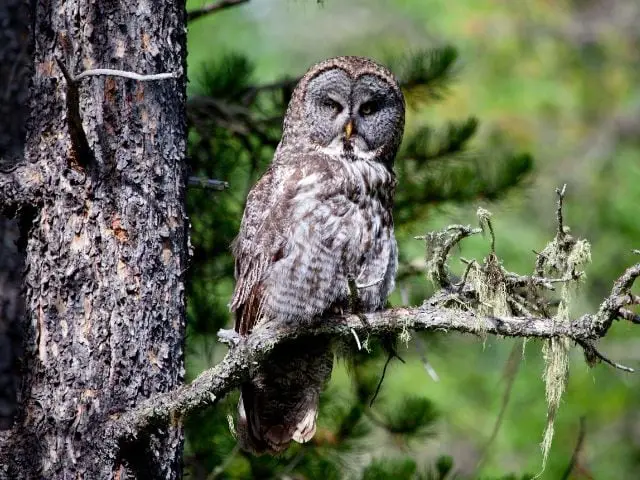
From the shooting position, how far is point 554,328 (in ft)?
7.55

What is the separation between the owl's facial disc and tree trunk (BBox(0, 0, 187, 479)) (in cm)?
84

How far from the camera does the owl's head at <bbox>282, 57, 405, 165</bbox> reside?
3.58 metres

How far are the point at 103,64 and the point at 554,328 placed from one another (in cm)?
148

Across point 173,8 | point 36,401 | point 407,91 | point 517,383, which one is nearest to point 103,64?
point 173,8

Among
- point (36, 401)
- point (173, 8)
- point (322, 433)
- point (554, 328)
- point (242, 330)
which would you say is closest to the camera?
point (554, 328)

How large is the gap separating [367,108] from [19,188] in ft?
4.76

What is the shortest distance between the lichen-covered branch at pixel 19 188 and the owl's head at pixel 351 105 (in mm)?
1086

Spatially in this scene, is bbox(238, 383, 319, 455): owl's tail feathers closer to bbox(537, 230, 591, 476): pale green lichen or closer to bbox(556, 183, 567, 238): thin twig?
bbox(537, 230, 591, 476): pale green lichen

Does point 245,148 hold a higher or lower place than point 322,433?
higher

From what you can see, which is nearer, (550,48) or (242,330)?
(242,330)

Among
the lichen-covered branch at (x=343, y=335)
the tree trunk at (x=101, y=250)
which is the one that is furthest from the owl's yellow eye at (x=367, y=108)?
the lichen-covered branch at (x=343, y=335)

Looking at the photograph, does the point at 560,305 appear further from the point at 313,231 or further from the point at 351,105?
the point at 351,105

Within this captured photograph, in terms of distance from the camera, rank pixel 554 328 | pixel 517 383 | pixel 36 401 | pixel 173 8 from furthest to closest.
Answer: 1. pixel 517 383
2. pixel 173 8
3. pixel 36 401
4. pixel 554 328

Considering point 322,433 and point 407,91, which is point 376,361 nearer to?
point 322,433
